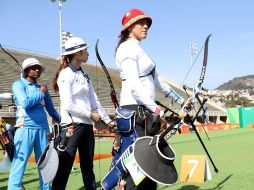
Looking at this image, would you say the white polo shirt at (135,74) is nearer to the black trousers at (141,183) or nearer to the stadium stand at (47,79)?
the black trousers at (141,183)

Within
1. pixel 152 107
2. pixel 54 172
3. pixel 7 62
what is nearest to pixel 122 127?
pixel 152 107

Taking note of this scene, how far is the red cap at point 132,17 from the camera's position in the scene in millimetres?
3436

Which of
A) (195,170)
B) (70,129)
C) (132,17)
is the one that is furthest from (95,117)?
(195,170)

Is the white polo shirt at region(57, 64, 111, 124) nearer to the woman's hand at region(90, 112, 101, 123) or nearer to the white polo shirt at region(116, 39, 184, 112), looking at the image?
the woman's hand at region(90, 112, 101, 123)

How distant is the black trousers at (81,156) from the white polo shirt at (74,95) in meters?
0.12

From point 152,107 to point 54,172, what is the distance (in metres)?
1.26

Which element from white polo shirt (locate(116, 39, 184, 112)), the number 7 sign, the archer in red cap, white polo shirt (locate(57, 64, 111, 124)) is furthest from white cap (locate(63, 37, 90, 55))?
the number 7 sign

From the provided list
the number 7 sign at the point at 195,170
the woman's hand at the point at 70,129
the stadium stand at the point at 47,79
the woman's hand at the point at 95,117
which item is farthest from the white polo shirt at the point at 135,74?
the stadium stand at the point at 47,79

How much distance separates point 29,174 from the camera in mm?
7824

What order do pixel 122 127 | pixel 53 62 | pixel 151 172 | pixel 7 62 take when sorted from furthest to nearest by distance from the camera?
pixel 53 62 → pixel 7 62 → pixel 122 127 → pixel 151 172

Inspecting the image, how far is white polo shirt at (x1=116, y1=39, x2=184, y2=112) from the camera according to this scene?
3.21m

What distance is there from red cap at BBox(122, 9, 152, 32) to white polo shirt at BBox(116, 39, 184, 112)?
15cm

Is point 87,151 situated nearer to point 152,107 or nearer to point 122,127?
point 122,127

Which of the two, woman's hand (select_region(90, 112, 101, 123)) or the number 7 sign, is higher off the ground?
woman's hand (select_region(90, 112, 101, 123))
